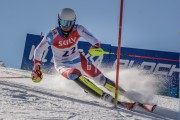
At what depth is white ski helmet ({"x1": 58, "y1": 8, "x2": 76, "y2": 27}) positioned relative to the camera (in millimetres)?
5762

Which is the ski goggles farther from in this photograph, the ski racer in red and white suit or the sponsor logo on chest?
the sponsor logo on chest

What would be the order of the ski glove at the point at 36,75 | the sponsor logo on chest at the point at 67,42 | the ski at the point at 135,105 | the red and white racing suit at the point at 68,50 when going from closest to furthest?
the ski at the point at 135,105 < the ski glove at the point at 36,75 < the red and white racing suit at the point at 68,50 < the sponsor logo on chest at the point at 67,42

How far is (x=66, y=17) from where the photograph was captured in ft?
18.9

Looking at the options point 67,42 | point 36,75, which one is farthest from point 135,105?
point 67,42

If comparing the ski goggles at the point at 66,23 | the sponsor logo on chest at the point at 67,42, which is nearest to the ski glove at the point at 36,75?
the sponsor logo on chest at the point at 67,42

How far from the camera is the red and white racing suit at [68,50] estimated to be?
19.3 ft

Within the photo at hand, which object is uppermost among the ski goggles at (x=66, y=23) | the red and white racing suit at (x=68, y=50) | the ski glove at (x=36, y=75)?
the ski goggles at (x=66, y=23)

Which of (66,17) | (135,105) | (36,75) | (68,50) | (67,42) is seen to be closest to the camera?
(135,105)

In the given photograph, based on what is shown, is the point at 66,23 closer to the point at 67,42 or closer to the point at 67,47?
the point at 67,42

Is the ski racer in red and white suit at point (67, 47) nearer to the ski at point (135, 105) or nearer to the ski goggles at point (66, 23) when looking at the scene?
the ski goggles at point (66, 23)

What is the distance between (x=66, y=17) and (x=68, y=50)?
775mm

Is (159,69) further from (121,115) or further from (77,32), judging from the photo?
(121,115)

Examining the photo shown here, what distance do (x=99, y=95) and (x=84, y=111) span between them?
1.35 m

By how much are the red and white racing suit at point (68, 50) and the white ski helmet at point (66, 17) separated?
25 cm
